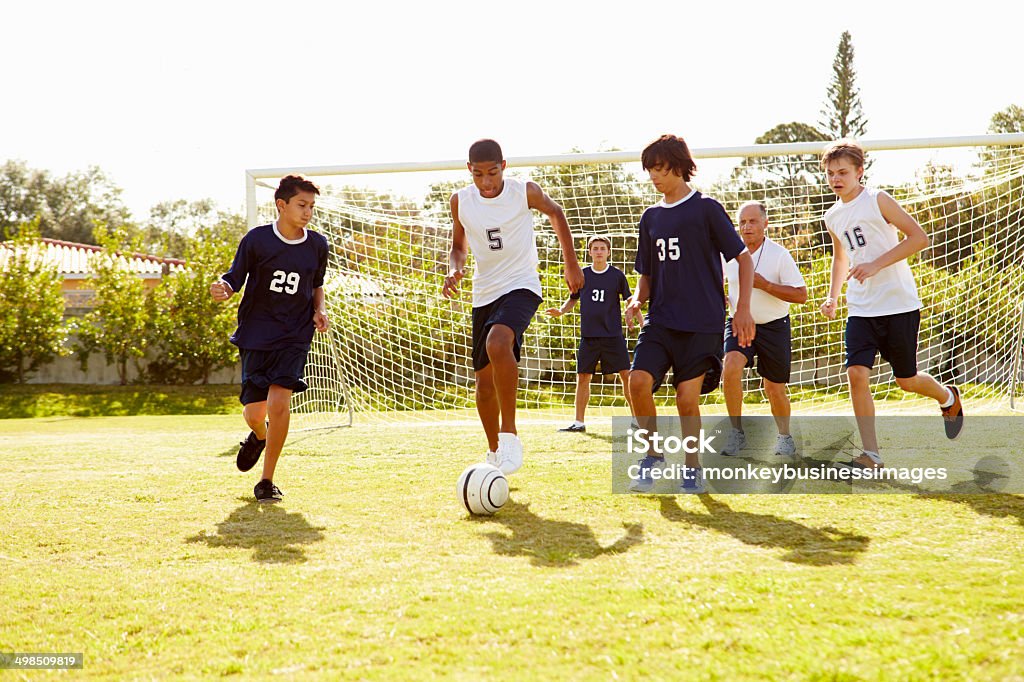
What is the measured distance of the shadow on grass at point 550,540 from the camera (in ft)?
10.8

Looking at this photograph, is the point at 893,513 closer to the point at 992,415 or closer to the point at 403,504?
the point at 403,504

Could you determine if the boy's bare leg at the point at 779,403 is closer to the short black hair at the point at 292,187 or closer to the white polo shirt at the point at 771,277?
the white polo shirt at the point at 771,277

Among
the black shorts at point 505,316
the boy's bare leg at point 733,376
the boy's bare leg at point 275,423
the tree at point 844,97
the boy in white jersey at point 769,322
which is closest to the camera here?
the black shorts at point 505,316

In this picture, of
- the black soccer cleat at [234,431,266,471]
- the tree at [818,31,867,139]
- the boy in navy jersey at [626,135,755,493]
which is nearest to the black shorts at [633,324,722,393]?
the boy in navy jersey at [626,135,755,493]

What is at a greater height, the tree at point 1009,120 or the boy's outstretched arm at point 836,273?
the tree at point 1009,120

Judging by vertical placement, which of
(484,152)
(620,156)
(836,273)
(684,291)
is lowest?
(684,291)

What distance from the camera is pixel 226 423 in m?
11.8

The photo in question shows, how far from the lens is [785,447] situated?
5.95 meters

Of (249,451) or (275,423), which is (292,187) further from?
(249,451)

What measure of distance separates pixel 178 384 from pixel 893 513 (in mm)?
16242

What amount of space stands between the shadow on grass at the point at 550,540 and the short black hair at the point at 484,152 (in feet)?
6.19

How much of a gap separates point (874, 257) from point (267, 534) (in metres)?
3.63

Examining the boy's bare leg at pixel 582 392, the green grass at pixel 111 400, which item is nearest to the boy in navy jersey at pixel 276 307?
the boy's bare leg at pixel 582 392

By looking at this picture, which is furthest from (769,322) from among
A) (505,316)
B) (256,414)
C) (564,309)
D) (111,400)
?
(111,400)
